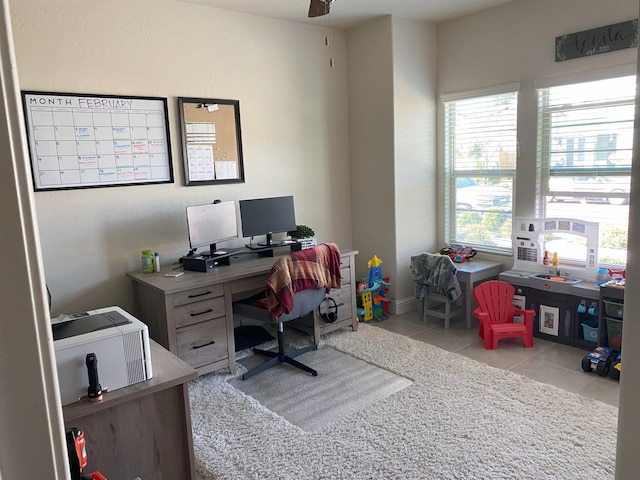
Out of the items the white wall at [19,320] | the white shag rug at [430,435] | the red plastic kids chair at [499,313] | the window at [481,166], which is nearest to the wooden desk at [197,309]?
the white shag rug at [430,435]

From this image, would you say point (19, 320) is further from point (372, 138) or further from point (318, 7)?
point (372, 138)

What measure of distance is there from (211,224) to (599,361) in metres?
2.87

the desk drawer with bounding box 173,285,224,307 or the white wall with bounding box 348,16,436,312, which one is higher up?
the white wall with bounding box 348,16,436,312

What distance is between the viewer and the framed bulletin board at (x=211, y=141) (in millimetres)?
3877

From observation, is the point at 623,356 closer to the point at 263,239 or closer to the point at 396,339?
the point at 396,339

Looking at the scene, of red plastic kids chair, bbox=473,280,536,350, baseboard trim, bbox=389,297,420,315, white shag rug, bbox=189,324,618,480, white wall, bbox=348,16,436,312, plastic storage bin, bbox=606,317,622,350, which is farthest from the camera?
baseboard trim, bbox=389,297,420,315

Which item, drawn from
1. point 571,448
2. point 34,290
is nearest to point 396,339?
point 571,448

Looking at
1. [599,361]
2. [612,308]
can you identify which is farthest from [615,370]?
[612,308]

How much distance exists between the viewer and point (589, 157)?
3.89 m

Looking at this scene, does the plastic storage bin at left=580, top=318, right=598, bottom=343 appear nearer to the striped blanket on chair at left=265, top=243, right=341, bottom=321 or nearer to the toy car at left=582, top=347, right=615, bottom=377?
the toy car at left=582, top=347, right=615, bottom=377

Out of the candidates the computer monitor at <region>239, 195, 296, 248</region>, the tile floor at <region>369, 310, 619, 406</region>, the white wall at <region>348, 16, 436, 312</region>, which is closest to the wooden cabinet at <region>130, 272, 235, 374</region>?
the computer monitor at <region>239, 195, 296, 248</region>

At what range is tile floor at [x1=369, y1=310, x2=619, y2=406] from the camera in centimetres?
320

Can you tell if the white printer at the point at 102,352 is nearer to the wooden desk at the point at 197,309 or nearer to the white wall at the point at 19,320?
the wooden desk at the point at 197,309

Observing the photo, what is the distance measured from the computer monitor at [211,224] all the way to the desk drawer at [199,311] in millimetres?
455
